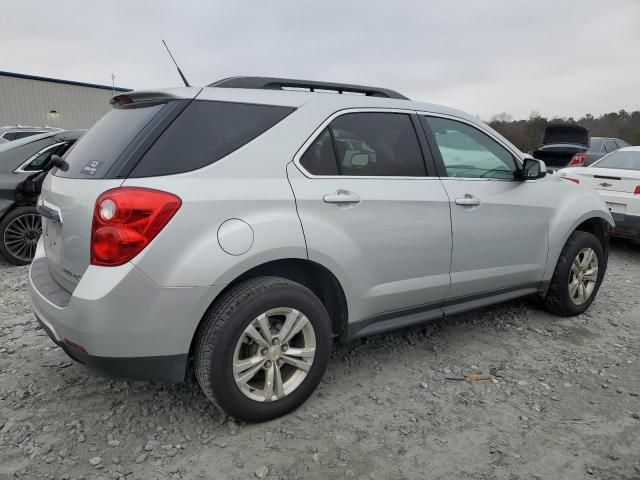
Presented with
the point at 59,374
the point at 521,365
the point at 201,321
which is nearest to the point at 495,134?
the point at 521,365

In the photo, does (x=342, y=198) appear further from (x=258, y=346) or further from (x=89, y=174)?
(x=89, y=174)

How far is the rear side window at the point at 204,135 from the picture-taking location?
2.21 m

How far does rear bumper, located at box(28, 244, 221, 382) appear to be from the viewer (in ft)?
6.72

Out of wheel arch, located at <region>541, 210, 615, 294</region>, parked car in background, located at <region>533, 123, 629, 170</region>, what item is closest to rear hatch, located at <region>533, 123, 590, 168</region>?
parked car in background, located at <region>533, 123, 629, 170</region>

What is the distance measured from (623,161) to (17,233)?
25.3 ft

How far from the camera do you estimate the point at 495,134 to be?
3537mm

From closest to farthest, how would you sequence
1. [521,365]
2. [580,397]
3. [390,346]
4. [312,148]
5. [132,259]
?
[132,259] < [312,148] < [580,397] < [521,365] < [390,346]

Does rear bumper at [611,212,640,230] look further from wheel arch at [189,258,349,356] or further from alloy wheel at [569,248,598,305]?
wheel arch at [189,258,349,356]

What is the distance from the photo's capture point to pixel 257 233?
2.29 meters

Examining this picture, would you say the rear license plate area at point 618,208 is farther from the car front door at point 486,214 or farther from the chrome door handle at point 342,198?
the chrome door handle at point 342,198

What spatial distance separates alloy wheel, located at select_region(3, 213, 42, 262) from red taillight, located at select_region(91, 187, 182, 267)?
4038 millimetres

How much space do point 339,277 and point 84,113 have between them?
1358 inches

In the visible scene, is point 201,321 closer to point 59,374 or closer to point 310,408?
point 310,408

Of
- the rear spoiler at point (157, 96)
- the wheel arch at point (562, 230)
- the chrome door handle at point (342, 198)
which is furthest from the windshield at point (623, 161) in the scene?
the rear spoiler at point (157, 96)
